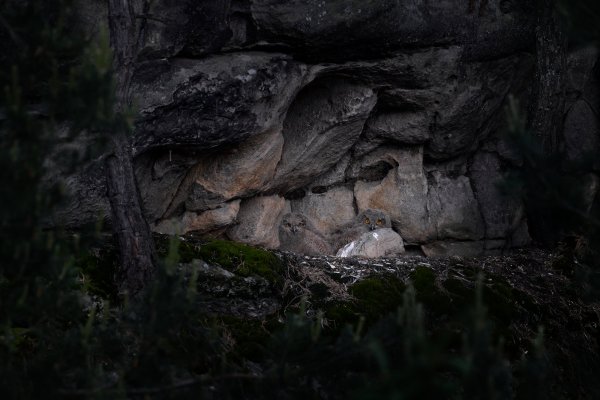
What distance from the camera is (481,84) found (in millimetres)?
9039

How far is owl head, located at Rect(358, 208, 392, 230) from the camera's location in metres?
9.16

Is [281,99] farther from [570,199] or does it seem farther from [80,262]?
[570,199]

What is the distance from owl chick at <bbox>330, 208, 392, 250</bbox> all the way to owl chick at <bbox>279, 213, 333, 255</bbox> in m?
0.35

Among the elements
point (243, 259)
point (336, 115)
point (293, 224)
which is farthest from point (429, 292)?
point (336, 115)

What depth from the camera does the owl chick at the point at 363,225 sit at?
9.13 metres

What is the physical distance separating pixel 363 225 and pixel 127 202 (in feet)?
13.3

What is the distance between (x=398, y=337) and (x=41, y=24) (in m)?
2.65

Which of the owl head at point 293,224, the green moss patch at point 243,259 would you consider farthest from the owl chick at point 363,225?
the green moss patch at point 243,259

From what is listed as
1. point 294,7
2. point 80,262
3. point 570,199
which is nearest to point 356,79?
point 294,7

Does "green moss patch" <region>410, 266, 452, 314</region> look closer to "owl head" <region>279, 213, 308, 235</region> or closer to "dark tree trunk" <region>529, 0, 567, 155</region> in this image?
"owl head" <region>279, 213, 308, 235</region>

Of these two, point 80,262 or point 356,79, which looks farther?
point 356,79

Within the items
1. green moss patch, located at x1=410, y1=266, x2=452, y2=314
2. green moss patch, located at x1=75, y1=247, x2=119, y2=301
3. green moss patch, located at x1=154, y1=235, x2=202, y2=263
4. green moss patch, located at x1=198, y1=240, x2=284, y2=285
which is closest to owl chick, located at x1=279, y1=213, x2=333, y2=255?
green moss patch, located at x1=410, y1=266, x2=452, y2=314

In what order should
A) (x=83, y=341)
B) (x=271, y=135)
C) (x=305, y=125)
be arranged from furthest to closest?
(x=305, y=125)
(x=271, y=135)
(x=83, y=341)

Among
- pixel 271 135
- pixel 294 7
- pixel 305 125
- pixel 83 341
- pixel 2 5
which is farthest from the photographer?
pixel 305 125
